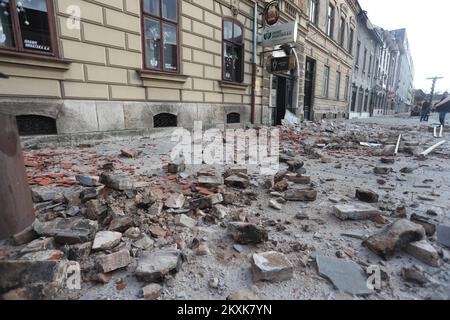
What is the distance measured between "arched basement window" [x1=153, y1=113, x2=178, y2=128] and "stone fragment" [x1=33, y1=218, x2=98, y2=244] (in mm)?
→ 4700

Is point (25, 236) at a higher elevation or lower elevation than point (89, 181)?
lower

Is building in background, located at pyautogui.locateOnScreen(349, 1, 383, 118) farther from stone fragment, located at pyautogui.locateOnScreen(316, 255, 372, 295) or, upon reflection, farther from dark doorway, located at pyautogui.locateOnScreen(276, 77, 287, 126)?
→ stone fragment, located at pyautogui.locateOnScreen(316, 255, 372, 295)

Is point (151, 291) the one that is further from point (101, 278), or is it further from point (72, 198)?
point (72, 198)

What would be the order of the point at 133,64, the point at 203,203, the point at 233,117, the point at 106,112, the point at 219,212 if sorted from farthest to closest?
the point at 233,117
the point at 133,64
the point at 106,112
the point at 203,203
the point at 219,212

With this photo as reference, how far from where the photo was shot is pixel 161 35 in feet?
19.5

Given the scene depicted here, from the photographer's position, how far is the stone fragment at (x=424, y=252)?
1.40 metres

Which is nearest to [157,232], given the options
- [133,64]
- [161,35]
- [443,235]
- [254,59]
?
[443,235]

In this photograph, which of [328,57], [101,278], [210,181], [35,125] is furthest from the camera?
[328,57]

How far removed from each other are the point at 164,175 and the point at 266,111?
25.3ft

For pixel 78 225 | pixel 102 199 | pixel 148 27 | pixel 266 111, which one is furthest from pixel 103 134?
pixel 266 111

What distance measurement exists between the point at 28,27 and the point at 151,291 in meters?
5.00

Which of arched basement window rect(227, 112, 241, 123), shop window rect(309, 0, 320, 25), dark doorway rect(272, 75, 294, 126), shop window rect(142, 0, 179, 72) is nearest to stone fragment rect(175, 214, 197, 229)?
shop window rect(142, 0, 179, 72)

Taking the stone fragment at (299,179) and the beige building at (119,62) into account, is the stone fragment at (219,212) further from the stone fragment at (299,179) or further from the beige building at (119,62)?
the beige building at (119,62)

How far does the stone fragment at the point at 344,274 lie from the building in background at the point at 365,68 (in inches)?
916
